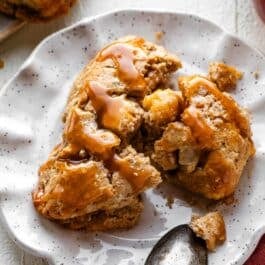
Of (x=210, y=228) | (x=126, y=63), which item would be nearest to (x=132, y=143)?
(x=126, y=63)

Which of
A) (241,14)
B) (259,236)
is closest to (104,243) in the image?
(259,236)

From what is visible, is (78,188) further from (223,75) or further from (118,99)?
(223,75)

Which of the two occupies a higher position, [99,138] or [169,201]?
[99,138]

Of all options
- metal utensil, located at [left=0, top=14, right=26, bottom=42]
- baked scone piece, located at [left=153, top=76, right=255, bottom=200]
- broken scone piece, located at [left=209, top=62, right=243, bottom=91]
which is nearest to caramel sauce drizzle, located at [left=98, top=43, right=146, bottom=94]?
baked scone piece, located at [left=153, top=76, right=255, bottom=200]

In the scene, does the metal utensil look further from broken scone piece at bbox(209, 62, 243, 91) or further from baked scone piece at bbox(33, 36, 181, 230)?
broken scone piece at bbox(209, 62, 243, 91)

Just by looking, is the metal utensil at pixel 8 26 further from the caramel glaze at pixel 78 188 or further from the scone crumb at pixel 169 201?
the scone crumb at pixel 169 201
